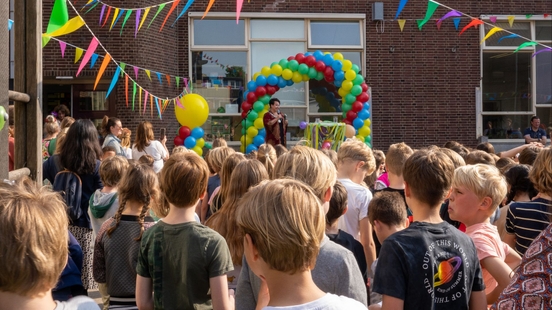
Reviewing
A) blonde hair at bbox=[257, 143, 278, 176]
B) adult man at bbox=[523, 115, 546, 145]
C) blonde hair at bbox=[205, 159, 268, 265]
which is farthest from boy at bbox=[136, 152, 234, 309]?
adult man at bbox=[523, 115, 546, 145]

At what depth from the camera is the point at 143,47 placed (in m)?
15.1

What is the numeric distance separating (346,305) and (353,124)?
43.6ft

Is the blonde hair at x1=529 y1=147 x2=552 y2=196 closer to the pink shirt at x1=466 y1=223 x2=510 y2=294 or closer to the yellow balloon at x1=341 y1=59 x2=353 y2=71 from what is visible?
the pink shirt at x1=466 y1=223 x2=510 y2=294

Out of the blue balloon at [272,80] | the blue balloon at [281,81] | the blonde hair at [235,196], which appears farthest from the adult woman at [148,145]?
the blonde hair at [235,196]

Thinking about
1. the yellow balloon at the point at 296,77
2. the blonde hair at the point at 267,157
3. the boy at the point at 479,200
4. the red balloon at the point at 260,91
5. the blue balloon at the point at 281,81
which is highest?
the yellow balloon at the point at 296,77

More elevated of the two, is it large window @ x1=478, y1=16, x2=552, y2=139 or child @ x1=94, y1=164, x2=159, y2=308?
large window @ x1=478, y1=16, x2=552, y2=139

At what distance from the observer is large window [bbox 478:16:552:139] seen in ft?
58.5

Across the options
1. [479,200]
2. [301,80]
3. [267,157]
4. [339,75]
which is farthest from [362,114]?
[479,200]

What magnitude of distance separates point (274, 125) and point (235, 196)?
1040 cm

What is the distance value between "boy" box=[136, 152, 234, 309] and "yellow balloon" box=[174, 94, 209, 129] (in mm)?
11390

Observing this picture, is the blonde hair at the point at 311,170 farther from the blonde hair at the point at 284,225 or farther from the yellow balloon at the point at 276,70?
the yellow balloon at the point at 276,70

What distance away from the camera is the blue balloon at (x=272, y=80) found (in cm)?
1479

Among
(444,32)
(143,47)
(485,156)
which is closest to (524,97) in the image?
(444,32)

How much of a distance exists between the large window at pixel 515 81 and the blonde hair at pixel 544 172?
15.0 metres
